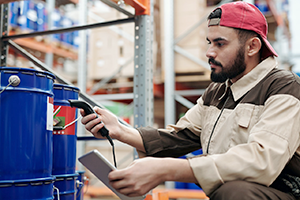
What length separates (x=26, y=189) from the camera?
4.44ft

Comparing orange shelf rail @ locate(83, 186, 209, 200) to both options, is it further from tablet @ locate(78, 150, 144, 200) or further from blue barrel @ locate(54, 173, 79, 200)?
tablet @ locate(78, 150, 144, 200)

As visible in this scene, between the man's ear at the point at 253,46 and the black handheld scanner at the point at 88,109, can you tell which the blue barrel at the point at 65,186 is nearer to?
the black handheld scanner at the point at 88,109

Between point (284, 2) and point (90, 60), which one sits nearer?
point (90, 60)

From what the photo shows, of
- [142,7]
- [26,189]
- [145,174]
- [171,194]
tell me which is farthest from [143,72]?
[171,194]

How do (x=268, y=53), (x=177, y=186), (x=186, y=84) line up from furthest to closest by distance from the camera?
(x=186, y=84) → (x=177, y=186) → (x=268, y=53)

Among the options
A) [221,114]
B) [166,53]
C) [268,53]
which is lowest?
[221,114]

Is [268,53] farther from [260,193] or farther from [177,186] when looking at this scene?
[177,186]

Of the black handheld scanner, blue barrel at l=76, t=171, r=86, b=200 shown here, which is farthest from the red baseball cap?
blue barrel at l=76, t=171, r=86, b=200

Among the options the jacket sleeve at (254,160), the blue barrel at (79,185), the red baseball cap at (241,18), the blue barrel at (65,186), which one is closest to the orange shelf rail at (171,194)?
the blue barrel at (79,185)

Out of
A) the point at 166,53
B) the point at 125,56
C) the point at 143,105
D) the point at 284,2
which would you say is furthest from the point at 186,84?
the point at 284,2

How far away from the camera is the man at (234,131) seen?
1.03 metres

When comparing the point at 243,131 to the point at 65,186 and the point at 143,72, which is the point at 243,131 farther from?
the point at 65,186

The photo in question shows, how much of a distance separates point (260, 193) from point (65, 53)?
5.20m

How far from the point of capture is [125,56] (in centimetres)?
428
